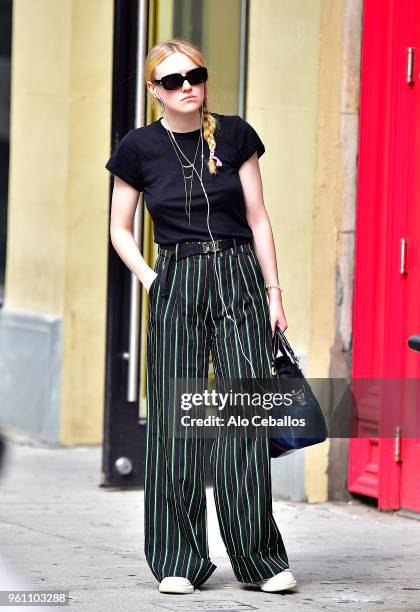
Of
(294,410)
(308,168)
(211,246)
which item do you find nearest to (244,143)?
(211,246)

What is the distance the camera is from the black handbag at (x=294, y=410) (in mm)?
4781

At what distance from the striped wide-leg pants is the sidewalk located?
0.16 m

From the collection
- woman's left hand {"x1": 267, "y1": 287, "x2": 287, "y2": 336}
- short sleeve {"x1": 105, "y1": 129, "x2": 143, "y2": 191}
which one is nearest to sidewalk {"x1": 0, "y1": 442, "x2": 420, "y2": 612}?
woman's left hand {"x1": 267, "y1": 287, "x2": 287, "y2": 336}

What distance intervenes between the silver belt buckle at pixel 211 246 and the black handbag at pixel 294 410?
38cm

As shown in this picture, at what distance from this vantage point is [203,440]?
16.3 feet

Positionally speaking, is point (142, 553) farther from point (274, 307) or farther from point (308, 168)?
point (308, 168)

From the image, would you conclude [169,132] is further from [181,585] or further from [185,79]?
[181,585]

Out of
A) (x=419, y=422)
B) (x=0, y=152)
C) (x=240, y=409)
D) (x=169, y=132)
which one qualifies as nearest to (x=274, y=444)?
(x=240, y=409)

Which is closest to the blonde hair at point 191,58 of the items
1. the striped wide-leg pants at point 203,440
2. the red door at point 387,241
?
the striped wide-leg pants at point 203,440

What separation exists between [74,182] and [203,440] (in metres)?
4.54

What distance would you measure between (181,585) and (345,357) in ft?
7.52

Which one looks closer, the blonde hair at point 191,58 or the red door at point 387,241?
the blonde hair at point 191,58

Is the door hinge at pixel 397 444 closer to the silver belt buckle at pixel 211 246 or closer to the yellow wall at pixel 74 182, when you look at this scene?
the silver belt buckle at pixel 211 246

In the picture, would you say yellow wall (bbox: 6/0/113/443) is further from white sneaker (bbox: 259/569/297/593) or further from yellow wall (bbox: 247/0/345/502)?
white sneaker (bbox: 259/569/297/593)
